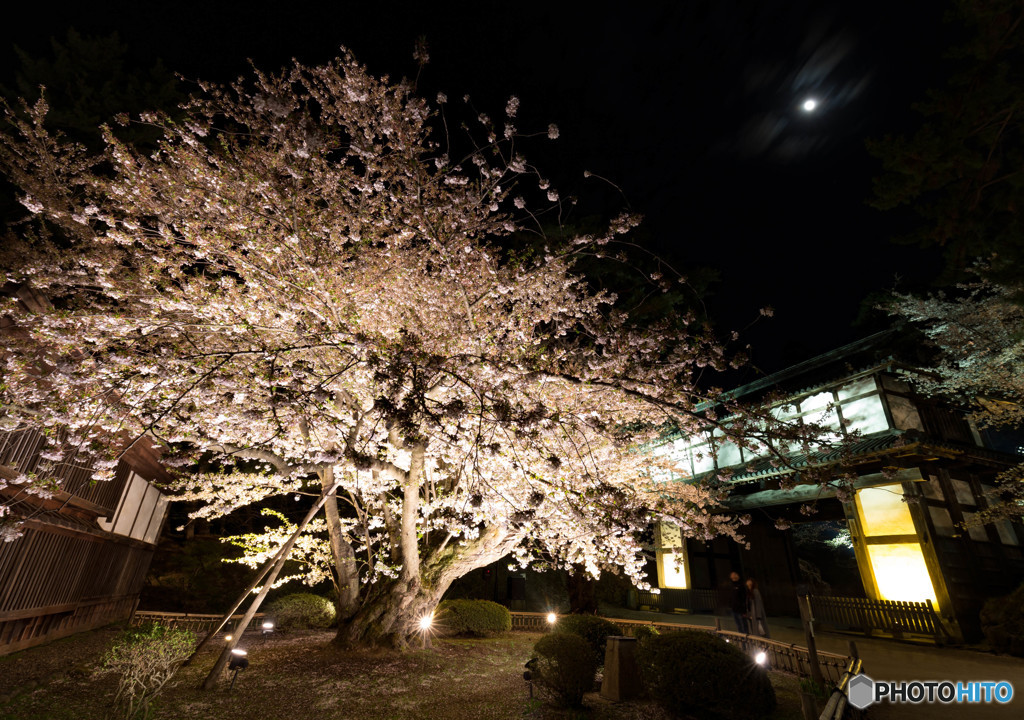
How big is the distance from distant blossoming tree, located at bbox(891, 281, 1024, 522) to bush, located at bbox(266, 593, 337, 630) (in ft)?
65.7

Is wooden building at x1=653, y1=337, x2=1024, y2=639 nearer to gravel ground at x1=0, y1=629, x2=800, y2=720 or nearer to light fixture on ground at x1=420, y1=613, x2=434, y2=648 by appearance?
gravel ground at x1=0, y1=629, x2=800, y2=720

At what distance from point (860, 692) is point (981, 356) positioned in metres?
12.9

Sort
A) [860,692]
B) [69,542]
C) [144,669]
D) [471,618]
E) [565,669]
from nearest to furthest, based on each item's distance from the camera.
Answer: [144,669] → [860,692] → [565,669] → [69,542] → [471,618]

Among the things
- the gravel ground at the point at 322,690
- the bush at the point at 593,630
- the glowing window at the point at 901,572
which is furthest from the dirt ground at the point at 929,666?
the bush at the point at 593,630

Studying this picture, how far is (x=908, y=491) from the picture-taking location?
13.4 m

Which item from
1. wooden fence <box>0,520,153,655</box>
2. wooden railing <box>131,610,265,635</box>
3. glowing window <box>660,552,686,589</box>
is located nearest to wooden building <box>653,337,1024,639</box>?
glowing window <box>660,552,686,589</box>

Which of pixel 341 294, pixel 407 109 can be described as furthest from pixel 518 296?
pixel 407 109

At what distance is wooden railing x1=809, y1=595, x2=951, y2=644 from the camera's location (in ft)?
39.6

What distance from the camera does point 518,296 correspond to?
32.5ft

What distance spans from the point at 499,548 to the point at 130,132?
14.9 meters

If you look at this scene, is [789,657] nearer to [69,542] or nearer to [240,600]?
[240,600]

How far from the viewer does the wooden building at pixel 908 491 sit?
12.8 metres

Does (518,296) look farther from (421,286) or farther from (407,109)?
(407,109)

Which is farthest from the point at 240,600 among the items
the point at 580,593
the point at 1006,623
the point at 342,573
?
the point at 1006,623
